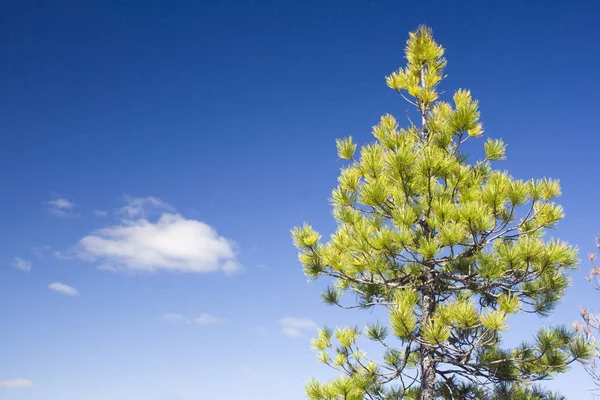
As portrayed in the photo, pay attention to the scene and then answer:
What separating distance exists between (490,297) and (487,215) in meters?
1.30

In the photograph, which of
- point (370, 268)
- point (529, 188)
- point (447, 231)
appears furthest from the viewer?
point (370, 268)

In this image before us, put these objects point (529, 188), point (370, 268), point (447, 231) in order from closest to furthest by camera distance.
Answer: point (447, 231) → point (529, 188) → point (370, 268)

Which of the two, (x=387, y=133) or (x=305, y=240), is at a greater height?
(x=387, y=133)

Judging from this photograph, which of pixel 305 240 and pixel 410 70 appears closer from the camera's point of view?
pixel 305 240

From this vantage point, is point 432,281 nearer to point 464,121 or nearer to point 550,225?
point 550,225

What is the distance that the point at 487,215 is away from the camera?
175 inches

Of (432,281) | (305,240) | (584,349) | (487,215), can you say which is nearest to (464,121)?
(487,215)

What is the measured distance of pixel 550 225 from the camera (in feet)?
16.0

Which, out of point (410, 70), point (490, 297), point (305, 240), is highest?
point (410, 70)

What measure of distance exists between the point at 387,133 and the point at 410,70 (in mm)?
1154

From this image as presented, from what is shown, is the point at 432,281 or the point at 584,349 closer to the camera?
the point at 584,349

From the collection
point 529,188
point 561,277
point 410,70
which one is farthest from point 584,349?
point 410,70

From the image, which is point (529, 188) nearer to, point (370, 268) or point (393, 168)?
point (393, 168)

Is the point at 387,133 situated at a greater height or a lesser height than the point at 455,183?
greater
